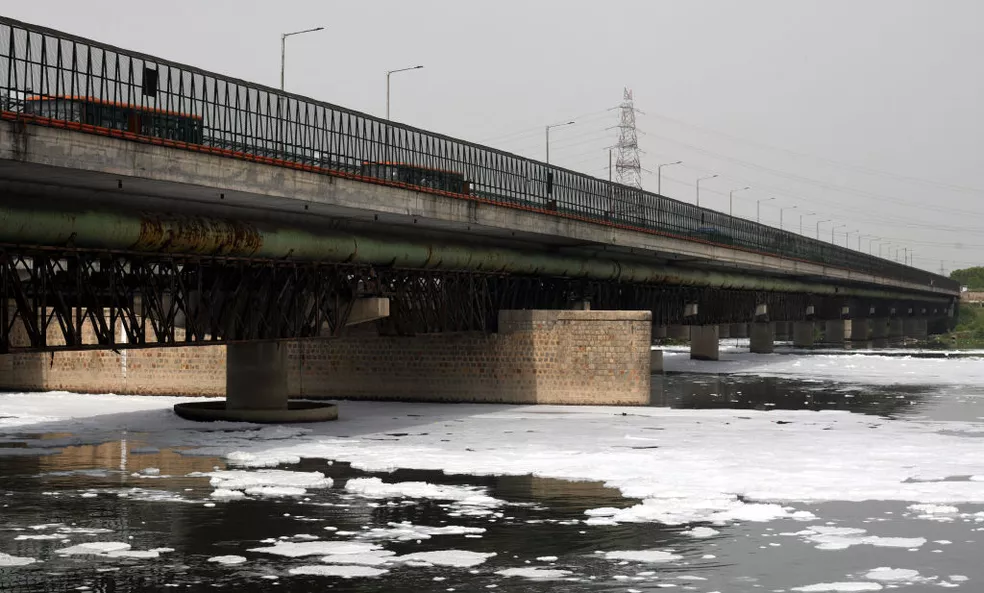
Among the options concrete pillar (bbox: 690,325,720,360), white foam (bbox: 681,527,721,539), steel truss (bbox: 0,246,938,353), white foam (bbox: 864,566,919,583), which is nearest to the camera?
white foam (bbox: 864,566,919,583)

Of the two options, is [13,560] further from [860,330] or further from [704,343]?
[860,330]

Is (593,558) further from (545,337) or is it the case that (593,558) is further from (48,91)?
(545,337)

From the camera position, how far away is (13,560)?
19.5 metres

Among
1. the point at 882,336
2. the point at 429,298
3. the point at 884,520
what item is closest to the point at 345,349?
the point at 429,298

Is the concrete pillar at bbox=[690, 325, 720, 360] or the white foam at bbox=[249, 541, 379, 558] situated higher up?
the concrete pillar at bbox=[690, 325, 720, 360]

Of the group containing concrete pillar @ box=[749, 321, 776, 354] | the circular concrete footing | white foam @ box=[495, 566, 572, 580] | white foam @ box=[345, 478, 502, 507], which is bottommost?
white foam @ box=[495, 566, 572, 580]

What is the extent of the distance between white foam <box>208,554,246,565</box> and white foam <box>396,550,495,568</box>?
239cm

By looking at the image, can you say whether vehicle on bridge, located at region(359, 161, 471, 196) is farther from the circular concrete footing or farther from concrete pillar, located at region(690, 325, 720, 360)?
concrete pillar, located at region(690, 325, 720, 360)

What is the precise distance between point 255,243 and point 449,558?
1849 cm

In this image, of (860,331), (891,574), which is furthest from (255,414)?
(860,331)

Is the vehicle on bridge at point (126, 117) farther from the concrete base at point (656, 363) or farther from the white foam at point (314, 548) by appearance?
the concrete base at point (656, 363)

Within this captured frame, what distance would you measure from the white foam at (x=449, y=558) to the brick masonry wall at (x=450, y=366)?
95.4 ft

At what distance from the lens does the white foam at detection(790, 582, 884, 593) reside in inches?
692

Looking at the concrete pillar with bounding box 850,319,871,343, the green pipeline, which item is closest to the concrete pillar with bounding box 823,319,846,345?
the concrete pillar with bounding box 850,319,871,343
